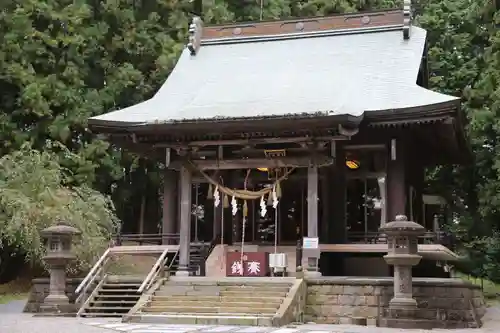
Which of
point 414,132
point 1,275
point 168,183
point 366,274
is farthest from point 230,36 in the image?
point 1,275

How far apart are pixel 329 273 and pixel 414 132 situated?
14.1 ft

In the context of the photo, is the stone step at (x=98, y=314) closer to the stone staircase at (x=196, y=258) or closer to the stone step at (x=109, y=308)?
the stone step at (x=109, y=308)

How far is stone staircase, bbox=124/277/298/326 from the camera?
13.3 m

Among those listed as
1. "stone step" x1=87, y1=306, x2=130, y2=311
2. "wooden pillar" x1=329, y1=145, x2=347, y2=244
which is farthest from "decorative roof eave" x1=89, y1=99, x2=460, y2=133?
"stone step" x1=87, y1=306, x2=130, y2=311

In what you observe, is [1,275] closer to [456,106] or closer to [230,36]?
[230,36]

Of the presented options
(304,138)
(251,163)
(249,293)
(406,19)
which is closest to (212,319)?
(249,293)

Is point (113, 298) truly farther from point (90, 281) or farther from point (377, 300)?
point (377, 300)

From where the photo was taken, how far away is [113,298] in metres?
15.8

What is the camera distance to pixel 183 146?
16.9 meters

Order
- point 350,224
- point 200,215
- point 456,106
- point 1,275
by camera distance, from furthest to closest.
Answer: point 1,275 → point 200,215 → point 350,224 → point 456,106

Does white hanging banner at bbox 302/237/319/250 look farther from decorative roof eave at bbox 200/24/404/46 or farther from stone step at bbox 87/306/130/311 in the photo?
decorative roof eave at bbox 200/24/404/46

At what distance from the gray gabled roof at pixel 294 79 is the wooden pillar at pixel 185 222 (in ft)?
5.05

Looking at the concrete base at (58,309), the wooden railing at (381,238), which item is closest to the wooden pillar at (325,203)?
the wooden railing at (381,238)

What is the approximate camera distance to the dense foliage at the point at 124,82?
22.4 meters
